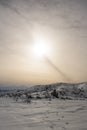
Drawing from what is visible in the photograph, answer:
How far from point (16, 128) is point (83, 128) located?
280 centimetres

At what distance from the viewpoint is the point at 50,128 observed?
805 cm

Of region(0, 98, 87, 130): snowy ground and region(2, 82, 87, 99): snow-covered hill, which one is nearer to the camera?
region(0, 98, 87, 130): snowy ground

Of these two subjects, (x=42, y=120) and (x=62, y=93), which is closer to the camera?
(x=42, y=120)

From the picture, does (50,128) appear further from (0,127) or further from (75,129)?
(0,127)

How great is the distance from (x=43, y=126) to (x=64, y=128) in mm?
952

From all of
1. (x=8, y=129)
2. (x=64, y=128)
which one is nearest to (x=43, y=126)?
(x=64, y=128)

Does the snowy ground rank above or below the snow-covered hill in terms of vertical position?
below

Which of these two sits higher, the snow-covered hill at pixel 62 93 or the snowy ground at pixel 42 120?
the snow-covered hill at pixel 62 93

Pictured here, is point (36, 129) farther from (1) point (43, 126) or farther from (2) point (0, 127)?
(2) point (0, 127)

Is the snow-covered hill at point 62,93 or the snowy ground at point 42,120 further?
the snow-covered hill at point 62,93

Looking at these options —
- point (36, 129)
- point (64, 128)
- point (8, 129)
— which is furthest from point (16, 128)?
point (64, 128)

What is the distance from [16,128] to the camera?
791 centimetres

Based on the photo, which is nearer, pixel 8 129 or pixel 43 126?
pixel 8 129

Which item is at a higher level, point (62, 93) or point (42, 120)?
point (62, 93)
